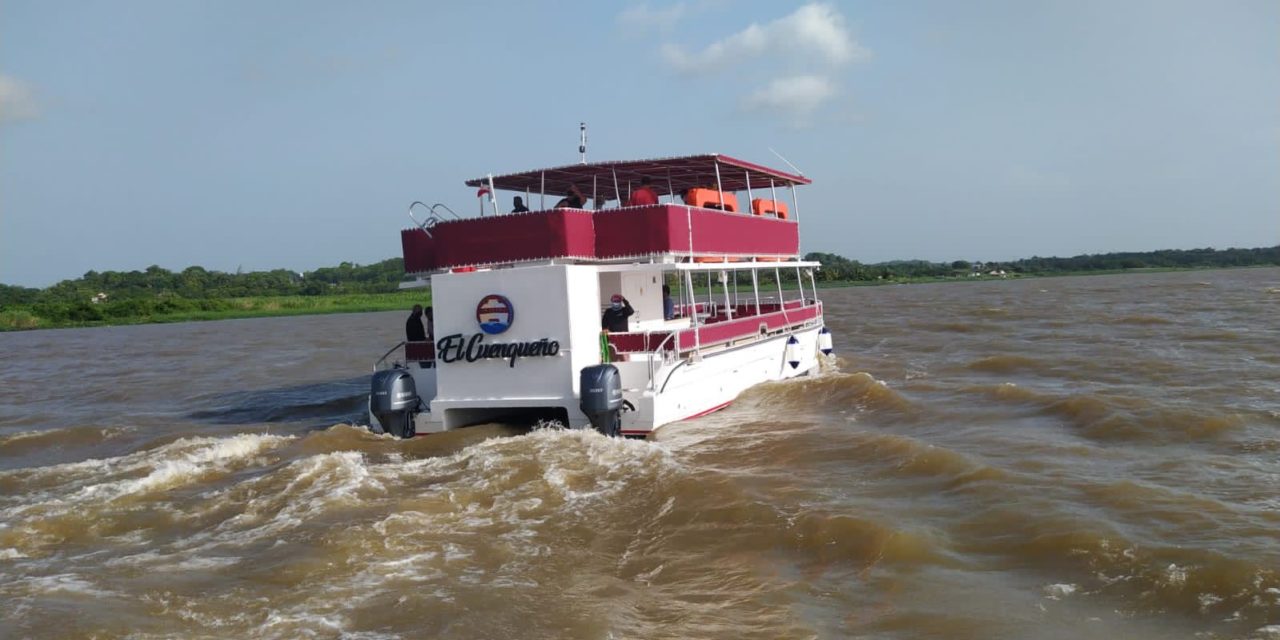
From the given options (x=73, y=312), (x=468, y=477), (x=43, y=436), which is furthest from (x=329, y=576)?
(x=73, y=312)

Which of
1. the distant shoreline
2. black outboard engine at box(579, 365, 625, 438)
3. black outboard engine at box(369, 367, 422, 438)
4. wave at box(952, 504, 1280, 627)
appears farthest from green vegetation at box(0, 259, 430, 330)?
wave at box(952, 504, 1280, 627)

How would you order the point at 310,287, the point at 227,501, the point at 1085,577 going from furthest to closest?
the point at 310,287 < the point at 227,501 < the point at 1085,577

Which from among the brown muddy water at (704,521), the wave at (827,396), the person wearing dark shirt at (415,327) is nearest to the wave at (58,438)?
the brown muddy water at (704,521)

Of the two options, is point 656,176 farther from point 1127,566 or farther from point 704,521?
point 1127,566

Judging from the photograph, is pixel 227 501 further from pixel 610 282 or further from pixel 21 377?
pixel 21 377

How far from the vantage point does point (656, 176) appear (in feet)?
51.7

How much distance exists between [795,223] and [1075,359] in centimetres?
621

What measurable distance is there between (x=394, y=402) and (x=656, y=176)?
20.2 feet

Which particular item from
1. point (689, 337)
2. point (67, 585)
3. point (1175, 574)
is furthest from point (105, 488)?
point (1175, 574)

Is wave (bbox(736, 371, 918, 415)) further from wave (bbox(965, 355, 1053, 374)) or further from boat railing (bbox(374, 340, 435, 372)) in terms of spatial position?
boat railing (bbox(374, 340, 435, 372))

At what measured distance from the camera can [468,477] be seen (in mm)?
9570

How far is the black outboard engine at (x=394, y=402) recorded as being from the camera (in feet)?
38.8

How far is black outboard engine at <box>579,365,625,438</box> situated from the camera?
10.7m

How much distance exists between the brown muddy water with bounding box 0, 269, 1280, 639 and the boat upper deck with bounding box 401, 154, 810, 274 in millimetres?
2265
